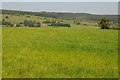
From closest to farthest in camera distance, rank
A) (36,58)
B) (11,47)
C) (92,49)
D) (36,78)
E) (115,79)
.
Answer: (36,78) < (115,79) < (36,58) < (11,47) < (92,49)

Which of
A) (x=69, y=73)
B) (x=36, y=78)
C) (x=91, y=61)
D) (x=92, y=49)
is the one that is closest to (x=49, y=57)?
(x=91, y=61)

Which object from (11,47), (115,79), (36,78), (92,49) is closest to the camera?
(36,78)

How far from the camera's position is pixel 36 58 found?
17.2m

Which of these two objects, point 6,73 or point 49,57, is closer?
point 6,73

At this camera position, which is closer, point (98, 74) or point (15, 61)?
point (98, 74)

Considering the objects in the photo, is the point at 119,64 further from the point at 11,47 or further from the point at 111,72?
the point at 11,47

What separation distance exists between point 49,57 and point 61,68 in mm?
2869

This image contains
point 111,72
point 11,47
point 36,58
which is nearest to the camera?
point 111,72

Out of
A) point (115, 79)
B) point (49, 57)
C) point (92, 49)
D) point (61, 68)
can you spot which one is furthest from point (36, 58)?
point (92, 49)

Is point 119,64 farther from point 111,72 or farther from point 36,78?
point 36,78

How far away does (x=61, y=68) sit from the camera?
15047 millimetres

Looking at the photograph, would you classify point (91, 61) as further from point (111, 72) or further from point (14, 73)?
point (14, 73)

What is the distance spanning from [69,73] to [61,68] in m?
0.96

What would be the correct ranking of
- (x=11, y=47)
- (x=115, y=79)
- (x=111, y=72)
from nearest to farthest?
(x=115, y=79), (x=111, y=72), (x=11, y=47)
